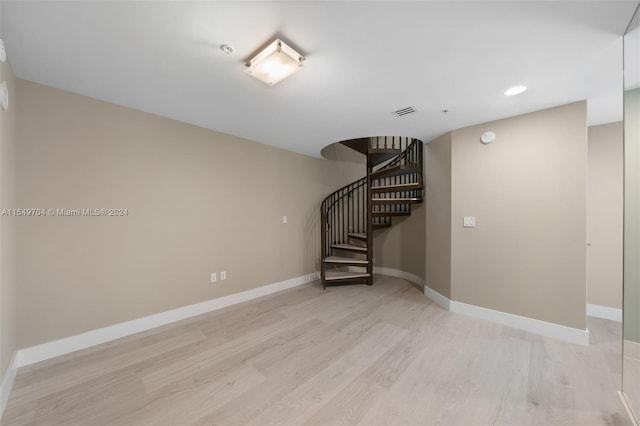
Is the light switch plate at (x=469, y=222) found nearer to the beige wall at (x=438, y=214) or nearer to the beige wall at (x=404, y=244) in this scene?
the beige wall at (x=438, y=214)

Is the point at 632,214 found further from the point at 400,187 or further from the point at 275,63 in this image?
the point at 275,63

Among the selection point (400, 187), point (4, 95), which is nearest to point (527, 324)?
point (400, 187)

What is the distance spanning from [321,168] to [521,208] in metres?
3.08

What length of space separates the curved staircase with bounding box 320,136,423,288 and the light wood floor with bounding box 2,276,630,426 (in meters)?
1.49

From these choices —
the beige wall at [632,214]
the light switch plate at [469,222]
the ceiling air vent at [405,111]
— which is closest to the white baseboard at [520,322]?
the beige wall at [632,214]

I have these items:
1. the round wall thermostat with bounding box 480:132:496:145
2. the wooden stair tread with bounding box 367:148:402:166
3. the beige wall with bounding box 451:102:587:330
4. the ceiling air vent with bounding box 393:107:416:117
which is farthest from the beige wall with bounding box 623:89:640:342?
the wooden stair tread with bounding box 367:148:402:166

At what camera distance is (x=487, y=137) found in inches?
103

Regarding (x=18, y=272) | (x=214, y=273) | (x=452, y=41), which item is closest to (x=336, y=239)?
(x=214, y=273)

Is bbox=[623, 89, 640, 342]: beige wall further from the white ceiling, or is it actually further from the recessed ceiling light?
the recessed ceiling light

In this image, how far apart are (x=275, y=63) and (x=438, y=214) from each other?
2766 millimetres

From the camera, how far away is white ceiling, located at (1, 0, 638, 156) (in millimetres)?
1211

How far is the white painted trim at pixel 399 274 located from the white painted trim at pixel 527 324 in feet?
3.48

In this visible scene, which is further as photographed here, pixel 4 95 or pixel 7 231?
pixel 7 231

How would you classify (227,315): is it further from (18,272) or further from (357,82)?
(357,82)
